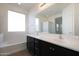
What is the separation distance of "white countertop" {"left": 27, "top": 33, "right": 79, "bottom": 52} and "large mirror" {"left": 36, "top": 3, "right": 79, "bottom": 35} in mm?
84

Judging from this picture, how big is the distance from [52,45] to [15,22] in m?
0.67

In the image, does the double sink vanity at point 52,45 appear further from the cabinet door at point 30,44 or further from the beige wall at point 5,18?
the beige wall at point 5,18

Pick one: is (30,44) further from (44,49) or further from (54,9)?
(54,9)

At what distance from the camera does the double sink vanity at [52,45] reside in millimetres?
1316

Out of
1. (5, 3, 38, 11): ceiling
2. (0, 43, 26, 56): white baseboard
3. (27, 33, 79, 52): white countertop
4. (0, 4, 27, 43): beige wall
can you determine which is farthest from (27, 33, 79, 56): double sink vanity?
(5, 3, 38, 11): ceiling

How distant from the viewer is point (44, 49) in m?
1.68

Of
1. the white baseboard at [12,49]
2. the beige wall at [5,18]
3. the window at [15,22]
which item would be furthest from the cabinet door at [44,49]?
the beige wall at [5,18]

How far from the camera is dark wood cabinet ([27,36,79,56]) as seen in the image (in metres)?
1.37

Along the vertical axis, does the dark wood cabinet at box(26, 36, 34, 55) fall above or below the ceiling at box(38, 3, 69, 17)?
below

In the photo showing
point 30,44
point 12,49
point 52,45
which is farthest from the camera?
point 30,44

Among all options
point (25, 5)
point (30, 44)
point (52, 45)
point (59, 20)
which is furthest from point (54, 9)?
point (30, 44)

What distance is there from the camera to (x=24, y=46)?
1.71 metres

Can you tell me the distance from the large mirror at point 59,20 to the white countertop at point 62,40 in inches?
3.3

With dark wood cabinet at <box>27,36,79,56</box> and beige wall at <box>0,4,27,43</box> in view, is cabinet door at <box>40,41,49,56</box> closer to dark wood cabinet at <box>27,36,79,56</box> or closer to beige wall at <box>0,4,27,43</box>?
dark wood cabinet at <box>27,36,79,56</box>
